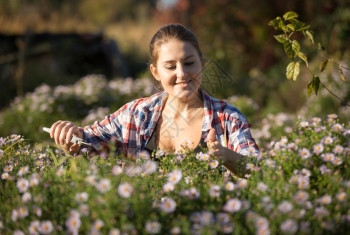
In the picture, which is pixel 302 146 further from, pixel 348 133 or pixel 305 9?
pixel 305 9

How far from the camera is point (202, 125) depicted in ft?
9.76

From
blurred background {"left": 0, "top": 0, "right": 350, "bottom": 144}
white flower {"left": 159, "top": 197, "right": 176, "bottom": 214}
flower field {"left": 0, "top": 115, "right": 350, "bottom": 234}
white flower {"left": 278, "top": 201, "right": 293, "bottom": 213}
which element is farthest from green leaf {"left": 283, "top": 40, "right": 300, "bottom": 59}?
blurred background {"left": 0, "top": 0, "right": 350, "bottom": 144}

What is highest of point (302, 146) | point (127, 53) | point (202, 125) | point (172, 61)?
point (127, 53)

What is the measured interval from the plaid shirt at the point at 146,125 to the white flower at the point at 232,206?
3.00 feet

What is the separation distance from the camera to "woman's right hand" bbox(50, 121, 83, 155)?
2758 mm

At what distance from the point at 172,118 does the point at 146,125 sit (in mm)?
149

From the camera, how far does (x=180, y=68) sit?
2.89m

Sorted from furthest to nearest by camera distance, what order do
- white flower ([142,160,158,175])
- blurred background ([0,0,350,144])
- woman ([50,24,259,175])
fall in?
blurred background ([0,0,350,144]), woman ([50,24,259,175]), white flower ([142,160,158,175])

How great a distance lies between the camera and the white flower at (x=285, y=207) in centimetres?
184

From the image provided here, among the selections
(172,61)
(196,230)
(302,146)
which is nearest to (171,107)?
(172,61)

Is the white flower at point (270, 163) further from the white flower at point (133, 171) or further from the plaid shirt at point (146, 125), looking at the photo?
the plaid shirt at point (146, 125)

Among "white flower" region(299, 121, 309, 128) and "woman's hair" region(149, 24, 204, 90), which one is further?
"woman's hair" region(149, 24, 204, 90)

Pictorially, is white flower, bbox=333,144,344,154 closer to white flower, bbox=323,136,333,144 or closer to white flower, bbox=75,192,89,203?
white flower, bbox=323,136,333,144

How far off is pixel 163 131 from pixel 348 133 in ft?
3.53
